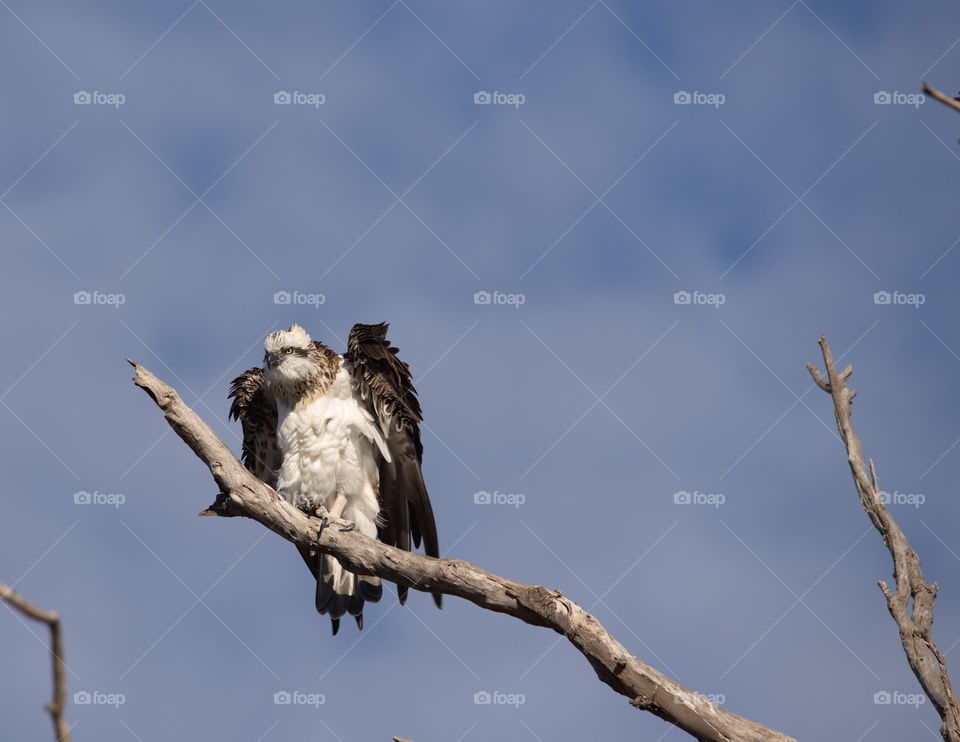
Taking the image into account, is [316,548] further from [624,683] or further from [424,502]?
[624,683]

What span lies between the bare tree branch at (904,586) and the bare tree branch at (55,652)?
5497mm

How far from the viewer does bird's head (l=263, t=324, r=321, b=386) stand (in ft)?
27.6

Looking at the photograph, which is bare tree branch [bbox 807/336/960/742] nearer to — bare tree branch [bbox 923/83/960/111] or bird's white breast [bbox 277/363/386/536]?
bird's white breast [bbox 277/363/386/536]

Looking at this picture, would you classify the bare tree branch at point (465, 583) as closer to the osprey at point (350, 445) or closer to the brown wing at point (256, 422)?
the osprey at point (350, 445)

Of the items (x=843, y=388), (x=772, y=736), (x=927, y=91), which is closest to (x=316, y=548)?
(x=772, y=736)

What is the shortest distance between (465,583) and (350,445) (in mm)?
2491

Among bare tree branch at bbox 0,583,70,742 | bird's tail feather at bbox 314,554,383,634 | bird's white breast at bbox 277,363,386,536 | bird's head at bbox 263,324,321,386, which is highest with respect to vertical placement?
bird's head at bbox 263,324,321,386

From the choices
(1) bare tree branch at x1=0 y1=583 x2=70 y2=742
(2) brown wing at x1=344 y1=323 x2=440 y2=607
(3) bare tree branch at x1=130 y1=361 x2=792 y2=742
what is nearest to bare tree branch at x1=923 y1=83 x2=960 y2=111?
(1) bare tree branch at x1=0 y1=583 x2=70 y2=742

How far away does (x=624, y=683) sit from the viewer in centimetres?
575

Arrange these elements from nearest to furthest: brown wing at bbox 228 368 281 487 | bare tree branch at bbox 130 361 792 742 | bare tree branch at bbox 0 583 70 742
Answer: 1. bare tree branch at bbox 0 583 70 742
2. bare tree branch at bbox 130 361 792 742
3. brown wing at bbox 228 368 281 487

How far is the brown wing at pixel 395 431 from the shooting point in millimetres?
8148

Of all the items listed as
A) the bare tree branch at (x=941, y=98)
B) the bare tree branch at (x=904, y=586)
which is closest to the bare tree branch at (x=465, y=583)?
the bare tree branch at (x=904, y=586)

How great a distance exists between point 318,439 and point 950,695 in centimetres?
490

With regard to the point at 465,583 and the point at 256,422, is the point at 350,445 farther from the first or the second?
the point at 465,583
